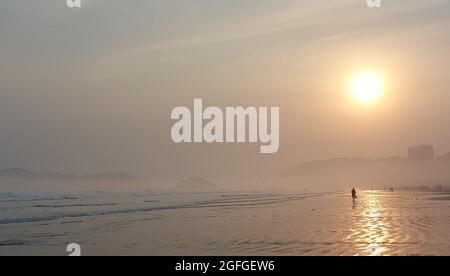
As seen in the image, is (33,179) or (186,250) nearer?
(186,250)

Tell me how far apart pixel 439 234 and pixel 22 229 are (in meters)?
19.0

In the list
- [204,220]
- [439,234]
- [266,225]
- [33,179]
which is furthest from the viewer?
[33,179]
